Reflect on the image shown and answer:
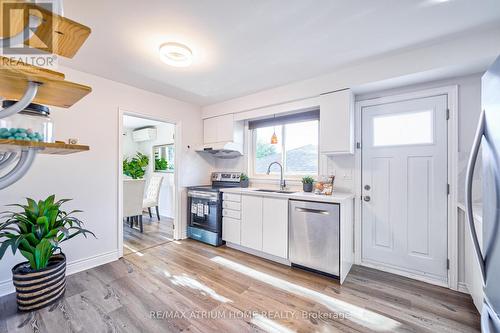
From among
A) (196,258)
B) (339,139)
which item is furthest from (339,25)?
(196,258)

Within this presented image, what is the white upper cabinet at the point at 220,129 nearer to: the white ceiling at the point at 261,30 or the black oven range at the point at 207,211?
the black oven range at the point at 207,211

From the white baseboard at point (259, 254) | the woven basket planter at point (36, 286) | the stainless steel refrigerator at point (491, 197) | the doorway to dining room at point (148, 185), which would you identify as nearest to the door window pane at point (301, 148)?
the white baseboard at point (259, 254)

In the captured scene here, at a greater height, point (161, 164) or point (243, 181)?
point (161, 164)

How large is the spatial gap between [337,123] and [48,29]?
102 inches

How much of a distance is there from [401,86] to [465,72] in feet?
1.71

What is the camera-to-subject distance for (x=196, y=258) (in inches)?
114

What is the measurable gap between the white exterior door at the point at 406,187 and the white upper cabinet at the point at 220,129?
2.01m

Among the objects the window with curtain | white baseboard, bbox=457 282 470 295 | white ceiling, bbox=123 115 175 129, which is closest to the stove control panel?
the window with curtain

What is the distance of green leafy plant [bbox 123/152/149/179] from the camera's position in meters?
5.75

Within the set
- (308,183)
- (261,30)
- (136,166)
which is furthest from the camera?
(136,166)

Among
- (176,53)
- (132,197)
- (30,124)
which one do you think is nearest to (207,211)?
(132,197)

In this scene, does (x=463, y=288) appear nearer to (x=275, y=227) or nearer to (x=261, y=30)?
(x=275, y=227)

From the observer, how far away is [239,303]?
195 cm

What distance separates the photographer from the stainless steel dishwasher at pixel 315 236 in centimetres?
233
